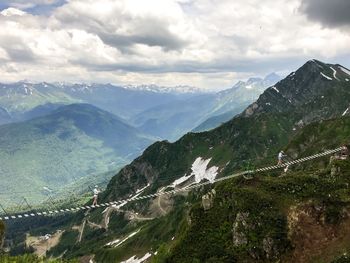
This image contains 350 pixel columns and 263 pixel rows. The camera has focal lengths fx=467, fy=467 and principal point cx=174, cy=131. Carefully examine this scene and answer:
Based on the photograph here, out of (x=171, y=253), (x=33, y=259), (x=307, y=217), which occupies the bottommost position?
(x=33, y=259)

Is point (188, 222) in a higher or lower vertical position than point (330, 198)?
lower

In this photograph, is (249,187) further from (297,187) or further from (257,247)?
(257,247)

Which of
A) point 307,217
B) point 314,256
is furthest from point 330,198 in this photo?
point 314,256

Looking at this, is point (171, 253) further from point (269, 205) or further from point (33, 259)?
point (33, 259)

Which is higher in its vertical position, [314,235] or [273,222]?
[273,222]

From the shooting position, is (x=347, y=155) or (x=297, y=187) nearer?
(x=297, y=187)

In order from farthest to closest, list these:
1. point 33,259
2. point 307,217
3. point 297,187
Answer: point 33,259 < point 297,187 < point 307,217

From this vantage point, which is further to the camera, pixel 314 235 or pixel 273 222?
pixel 273 222

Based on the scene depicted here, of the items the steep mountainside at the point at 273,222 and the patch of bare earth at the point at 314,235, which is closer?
the patch of bare earth at the point at 314,235

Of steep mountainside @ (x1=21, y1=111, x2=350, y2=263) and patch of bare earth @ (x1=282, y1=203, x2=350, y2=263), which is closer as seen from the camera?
patch of bare earth @ (x1=282, y1=203, x2=350, y2=263)

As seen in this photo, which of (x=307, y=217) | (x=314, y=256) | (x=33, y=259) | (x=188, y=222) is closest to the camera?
(x=314, y=256)
